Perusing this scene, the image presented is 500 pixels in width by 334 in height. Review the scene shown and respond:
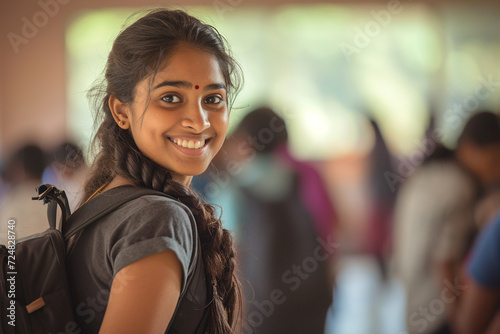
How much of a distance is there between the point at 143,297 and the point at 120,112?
0.41 meters

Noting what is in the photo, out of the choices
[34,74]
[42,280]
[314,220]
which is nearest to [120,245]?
[42,280]

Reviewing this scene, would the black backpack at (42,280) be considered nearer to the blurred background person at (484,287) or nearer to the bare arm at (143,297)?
the bare arm at (143,297)

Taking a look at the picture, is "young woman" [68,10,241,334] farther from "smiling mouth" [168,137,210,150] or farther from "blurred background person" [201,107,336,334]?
"blurred background person" [201,107,336,334]

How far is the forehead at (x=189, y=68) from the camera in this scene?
873 mm

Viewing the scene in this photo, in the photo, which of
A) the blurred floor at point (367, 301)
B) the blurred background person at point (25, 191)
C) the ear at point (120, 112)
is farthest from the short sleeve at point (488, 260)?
the blurred floor at point (367, 301)

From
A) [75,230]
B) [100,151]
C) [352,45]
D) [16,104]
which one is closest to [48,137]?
[16,104]

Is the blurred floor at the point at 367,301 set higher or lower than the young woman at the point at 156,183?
lower

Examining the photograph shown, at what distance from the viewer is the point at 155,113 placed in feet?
2.90

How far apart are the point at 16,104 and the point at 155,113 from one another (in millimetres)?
3242

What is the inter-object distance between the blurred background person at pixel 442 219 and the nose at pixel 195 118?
55.6 inches

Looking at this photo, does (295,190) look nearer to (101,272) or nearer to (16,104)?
(101,272)

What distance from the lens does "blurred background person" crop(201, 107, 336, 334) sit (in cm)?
232

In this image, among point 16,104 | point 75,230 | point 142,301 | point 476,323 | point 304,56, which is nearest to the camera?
point 142,301

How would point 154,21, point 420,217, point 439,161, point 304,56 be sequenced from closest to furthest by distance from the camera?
point 154,21
point 420,217
point 439,161
point 304,56
